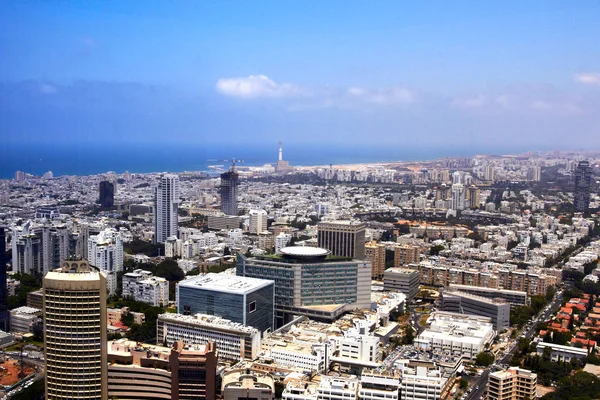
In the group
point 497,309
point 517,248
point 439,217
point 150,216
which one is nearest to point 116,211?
point 150,216

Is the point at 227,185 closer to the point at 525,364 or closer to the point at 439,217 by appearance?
the point at 439,217

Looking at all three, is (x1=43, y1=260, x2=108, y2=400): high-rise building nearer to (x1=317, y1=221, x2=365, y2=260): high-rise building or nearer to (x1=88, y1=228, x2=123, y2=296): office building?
(x1=88, y1=228, x2=123, y2=296): office building

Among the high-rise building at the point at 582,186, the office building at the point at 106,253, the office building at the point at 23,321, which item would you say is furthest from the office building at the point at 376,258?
the high-rise building at the point at 582,186

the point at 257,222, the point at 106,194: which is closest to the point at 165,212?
the point at 257,222

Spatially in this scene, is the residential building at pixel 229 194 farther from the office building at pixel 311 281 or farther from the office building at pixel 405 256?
the office building at pixel 311 281

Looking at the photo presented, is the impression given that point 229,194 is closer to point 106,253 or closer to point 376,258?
point 376,258

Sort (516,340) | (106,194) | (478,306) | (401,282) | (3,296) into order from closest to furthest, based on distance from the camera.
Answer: (3,296) < (516,340) < (478,306) < (401,282) < (106,194)
